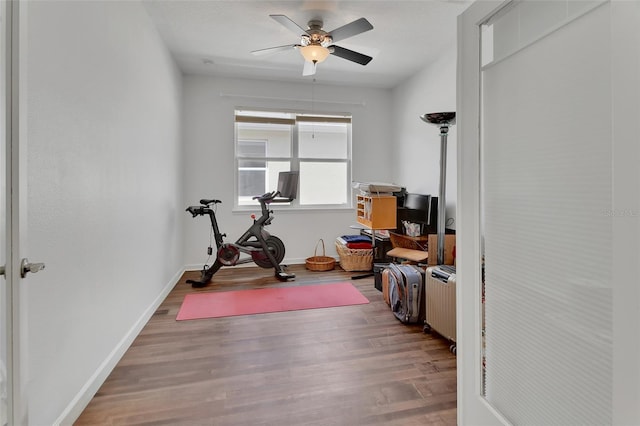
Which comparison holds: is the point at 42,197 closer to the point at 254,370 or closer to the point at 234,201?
the point at 254,370

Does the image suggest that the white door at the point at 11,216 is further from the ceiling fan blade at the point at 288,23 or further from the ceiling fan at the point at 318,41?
the ceiling fan at the point at 318,41

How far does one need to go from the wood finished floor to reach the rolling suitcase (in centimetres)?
9

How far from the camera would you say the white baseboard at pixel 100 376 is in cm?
144

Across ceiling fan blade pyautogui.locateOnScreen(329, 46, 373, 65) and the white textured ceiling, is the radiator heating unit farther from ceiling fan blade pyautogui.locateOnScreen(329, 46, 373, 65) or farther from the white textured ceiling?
the white textured ceiling

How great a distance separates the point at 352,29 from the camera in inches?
104

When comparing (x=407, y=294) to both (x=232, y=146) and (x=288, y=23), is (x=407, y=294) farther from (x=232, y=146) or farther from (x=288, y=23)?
(x=232, y=146)

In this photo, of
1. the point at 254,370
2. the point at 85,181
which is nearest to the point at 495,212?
the point at 254,370

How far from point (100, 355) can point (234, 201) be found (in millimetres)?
2930

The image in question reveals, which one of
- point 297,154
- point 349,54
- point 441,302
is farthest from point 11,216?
point 297,154

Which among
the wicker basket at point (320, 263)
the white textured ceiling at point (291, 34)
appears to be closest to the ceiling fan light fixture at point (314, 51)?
the white textured ceiling at point (291, 34)

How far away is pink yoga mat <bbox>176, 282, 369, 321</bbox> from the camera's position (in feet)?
→ 9.43

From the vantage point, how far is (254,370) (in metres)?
1.91

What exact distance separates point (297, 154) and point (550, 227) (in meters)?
4.09

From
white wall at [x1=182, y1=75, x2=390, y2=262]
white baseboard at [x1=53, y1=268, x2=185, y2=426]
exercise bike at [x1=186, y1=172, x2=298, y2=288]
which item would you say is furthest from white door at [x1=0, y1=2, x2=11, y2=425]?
white wall at [x1=182, y1=75, x2=390, y2=262]
